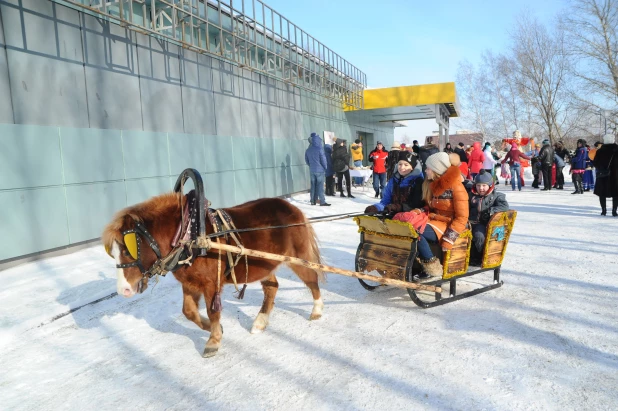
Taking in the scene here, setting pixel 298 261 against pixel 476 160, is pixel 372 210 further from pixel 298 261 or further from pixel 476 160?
pixel 476 160

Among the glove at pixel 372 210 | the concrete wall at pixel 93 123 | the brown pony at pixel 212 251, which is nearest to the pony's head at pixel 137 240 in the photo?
the brown pony at pixel 212 251

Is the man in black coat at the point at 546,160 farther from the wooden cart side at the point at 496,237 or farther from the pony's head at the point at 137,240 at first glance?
the pony's head at the point at 137,240

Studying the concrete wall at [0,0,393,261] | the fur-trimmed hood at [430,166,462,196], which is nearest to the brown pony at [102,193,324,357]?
the fur-trimmed hood at [430,166,462,196]

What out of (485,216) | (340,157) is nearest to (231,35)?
(340,157)

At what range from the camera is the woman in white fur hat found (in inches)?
155

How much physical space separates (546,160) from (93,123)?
1382 cm

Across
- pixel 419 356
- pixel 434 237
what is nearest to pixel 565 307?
pixel 434 237

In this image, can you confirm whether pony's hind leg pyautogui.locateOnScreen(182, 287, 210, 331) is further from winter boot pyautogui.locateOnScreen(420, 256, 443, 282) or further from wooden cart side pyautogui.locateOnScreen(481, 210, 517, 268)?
wooden cart side pyautogui.locateOnScreen(481, 210, 517, 268)

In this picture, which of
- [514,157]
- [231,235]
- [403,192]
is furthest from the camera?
[514,157]

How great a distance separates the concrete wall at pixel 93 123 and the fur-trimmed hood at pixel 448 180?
570cm

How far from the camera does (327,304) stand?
170 inches

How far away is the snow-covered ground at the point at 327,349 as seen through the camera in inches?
103

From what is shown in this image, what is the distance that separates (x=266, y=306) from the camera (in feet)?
12.5

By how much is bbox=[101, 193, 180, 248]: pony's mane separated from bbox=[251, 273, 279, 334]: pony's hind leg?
46.4 inches
